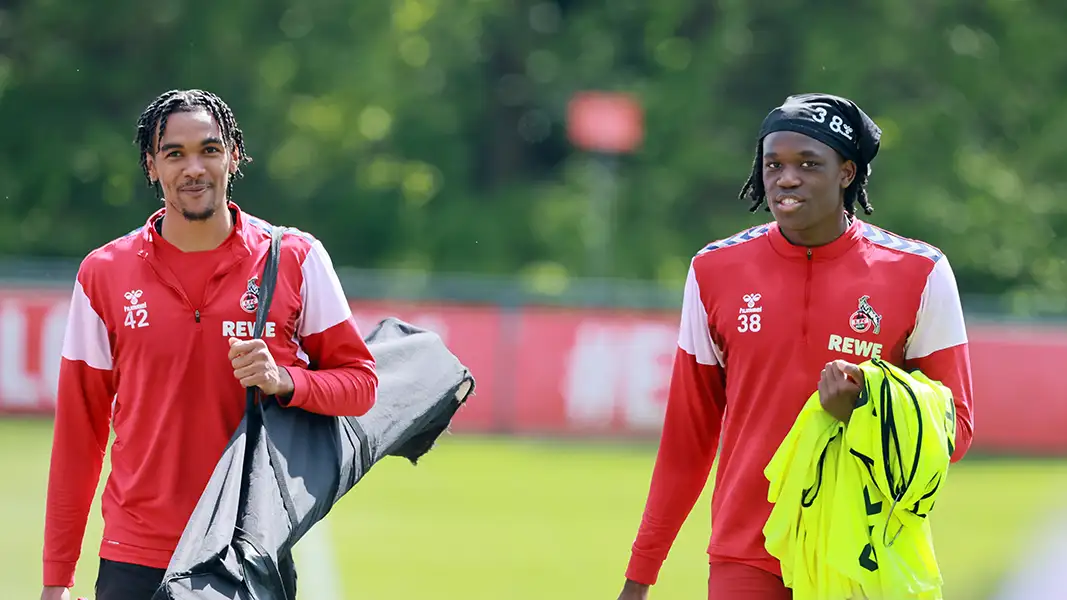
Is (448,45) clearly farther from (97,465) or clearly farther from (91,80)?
(97,465)

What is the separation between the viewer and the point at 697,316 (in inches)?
186

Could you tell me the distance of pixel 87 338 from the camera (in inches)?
183

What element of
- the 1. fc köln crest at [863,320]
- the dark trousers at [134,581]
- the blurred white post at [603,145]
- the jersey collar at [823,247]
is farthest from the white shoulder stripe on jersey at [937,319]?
the blurred white post at [603,145]

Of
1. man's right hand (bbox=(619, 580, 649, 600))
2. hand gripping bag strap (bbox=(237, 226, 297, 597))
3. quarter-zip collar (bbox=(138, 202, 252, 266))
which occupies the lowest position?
man's right hand (bbox=(619, 580, 649, 600))

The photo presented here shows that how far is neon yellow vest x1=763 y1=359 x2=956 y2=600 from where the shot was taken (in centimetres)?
424

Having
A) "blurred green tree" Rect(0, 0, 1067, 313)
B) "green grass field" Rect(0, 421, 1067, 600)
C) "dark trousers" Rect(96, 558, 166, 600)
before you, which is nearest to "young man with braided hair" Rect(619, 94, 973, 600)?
"dark trousers" Rect(96, 558, 166, 600)

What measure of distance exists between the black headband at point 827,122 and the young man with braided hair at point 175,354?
1.36 metres

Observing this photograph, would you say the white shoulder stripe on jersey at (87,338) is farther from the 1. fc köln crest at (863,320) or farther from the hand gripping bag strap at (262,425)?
the 1. fc köln crest at (863,320)

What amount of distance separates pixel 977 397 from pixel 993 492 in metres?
3.18

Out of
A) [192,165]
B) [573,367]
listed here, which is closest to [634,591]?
[192,165]

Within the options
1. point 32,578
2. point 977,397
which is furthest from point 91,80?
point 32,578

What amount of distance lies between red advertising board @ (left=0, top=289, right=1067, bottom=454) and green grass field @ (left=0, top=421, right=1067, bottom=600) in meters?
0.43

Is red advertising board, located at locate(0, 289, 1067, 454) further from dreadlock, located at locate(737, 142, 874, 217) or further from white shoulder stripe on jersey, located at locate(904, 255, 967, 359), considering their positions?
white shoulder stripe on jersey, located at locate(904, 255, 967, 359)

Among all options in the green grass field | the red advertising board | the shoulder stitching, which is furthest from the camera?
the red advertising board
